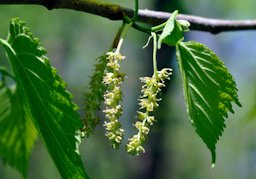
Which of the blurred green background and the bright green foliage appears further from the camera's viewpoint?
the blurred green background

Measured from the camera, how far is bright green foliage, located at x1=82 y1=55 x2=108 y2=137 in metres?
0.92

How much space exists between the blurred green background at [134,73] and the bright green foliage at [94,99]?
5.35m

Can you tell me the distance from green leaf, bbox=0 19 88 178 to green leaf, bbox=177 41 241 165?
19 centimetres

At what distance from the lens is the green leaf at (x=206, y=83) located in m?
0.93

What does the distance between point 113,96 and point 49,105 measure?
0.10 metres

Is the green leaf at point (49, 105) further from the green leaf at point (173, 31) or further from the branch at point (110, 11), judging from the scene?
the green leaf at point (173, 31)

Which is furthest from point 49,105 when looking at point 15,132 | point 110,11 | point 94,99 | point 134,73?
point 134,73

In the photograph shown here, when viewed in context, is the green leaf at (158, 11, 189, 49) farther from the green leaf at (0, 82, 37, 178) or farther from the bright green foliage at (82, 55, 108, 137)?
the green leaf at (0, 82, 37, 178)

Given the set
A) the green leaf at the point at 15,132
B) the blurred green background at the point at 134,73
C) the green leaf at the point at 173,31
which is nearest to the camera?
the green leaf at the point at 173,31

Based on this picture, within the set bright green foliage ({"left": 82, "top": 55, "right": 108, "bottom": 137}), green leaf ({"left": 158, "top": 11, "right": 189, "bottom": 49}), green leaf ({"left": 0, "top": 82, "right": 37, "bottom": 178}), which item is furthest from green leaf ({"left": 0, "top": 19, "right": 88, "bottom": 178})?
green leaf ({"left": 0, "top": 82, "right": 37, "bottom": 178})

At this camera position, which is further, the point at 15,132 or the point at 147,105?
the point at 15,132

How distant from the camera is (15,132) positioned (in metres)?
1.50

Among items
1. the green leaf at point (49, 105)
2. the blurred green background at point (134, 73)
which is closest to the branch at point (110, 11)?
the green leaf at point (49, 105)

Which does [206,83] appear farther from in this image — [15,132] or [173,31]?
[15,132]
